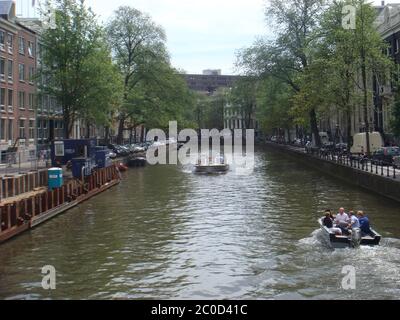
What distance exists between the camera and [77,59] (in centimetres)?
5438

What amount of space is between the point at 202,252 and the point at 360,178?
2428 centimetres

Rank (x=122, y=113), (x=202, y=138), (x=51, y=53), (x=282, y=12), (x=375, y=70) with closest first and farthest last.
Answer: (x=375, y=70), (x=51, y=53), (x=282, y=12), (x=122, y=113), (x=202, y=138)

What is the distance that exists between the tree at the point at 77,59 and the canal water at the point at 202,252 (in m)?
19.1

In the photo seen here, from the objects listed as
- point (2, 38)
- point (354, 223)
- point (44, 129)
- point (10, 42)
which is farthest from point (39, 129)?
point (354, 223)

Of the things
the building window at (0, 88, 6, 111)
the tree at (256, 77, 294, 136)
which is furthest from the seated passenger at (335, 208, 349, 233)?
the building window at (0, 88, 6, 111)

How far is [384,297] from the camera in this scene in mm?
15125

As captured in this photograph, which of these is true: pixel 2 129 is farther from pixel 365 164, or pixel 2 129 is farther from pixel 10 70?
pixel 365 164

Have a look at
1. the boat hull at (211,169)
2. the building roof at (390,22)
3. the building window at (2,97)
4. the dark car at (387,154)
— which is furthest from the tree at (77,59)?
the building roof at (390,22)

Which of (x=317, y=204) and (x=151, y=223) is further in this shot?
(x=317, y=204)

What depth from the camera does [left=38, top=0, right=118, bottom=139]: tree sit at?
53.9 metres

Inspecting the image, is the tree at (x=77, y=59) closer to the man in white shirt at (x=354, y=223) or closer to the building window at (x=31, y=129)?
the building window at (x=31, y=129)

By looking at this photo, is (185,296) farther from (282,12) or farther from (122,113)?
(122,113)

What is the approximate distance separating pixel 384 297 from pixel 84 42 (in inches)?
1778
